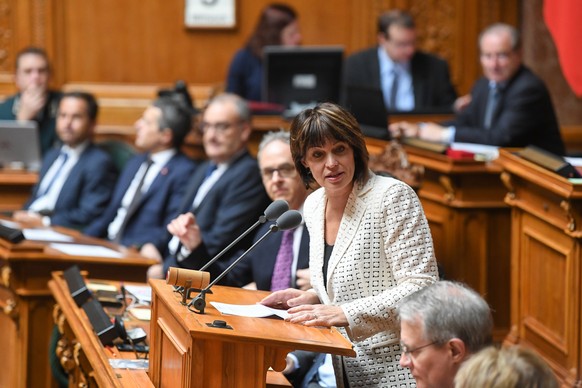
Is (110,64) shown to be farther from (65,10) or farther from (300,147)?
(300,147)

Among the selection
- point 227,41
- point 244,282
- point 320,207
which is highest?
point 227,41

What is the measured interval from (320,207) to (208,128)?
229 cm

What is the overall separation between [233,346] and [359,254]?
1.61 ft

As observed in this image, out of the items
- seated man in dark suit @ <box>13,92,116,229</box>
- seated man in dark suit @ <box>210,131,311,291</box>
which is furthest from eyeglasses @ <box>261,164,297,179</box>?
seated man in dark suit @ <box>13,92,116,229</box>

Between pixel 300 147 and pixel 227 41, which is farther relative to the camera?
pixel 227 41

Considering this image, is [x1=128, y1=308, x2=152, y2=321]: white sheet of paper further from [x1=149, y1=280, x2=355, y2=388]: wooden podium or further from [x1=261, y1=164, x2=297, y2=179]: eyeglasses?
[x1=149, y1=280, x2=355, y2=388]: wooden podium

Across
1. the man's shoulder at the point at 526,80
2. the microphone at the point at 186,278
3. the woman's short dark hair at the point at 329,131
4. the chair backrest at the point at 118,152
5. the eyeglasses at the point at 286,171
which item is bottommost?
the microphone at the point at 186,278

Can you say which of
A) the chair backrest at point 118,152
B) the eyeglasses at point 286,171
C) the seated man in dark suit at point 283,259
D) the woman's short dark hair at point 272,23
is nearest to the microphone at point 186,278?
the seated man in dark suit at point 283,259

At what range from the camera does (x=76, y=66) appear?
8.98 metres

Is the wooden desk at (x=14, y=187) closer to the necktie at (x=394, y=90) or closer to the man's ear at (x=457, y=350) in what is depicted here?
the necktie at (x=394, y=90)

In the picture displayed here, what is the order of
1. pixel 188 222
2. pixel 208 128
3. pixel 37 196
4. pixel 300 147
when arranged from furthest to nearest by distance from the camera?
1. pixel 37 196
2. pixel 208 128
3. pixel 188 222
4. pixel 300 147

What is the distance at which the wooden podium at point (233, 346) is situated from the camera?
2.77 metres

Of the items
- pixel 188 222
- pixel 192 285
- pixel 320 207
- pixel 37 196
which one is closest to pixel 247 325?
pixel 192 285

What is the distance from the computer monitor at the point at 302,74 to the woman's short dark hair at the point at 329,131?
3.95m
